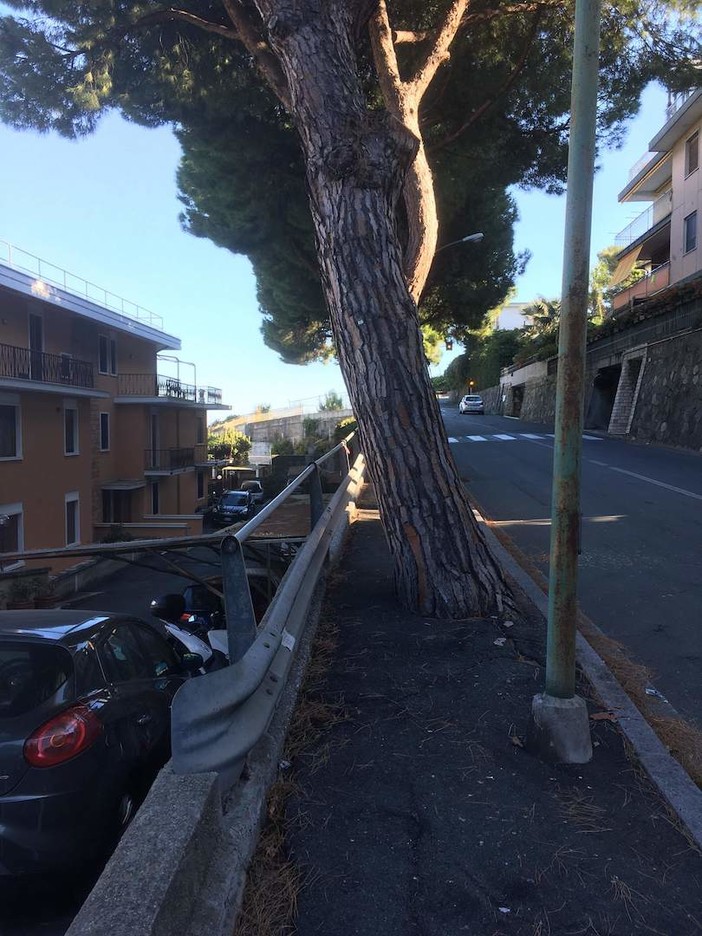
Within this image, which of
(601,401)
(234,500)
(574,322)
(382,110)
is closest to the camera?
(574,322)

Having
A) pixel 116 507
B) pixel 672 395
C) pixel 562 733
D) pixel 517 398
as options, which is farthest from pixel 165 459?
pixel 562 733

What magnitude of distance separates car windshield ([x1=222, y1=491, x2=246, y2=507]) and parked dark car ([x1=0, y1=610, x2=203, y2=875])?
101ft

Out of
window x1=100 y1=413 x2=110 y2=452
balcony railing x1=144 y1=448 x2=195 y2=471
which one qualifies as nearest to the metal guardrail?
window x1=100 y1=413 x2=110 y2=452

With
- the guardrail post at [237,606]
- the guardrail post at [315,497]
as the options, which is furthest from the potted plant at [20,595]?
the guardrail post at [237,606]

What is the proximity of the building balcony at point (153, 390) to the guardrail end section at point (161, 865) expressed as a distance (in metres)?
28.4

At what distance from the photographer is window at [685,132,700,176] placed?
2786 centimetres

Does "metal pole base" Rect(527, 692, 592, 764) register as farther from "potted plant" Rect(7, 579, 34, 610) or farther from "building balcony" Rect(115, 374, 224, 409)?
"building balcony" Rect(115, 374, 224, 409)

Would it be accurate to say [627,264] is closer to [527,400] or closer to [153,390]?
[527,400]

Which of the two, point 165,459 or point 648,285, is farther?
point 648,285

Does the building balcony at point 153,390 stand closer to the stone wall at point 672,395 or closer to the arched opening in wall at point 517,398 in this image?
the stone wall at point 672,395

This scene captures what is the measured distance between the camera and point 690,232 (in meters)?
28.5

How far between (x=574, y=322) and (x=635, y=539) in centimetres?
633

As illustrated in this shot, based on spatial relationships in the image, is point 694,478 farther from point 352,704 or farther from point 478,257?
point 352,704

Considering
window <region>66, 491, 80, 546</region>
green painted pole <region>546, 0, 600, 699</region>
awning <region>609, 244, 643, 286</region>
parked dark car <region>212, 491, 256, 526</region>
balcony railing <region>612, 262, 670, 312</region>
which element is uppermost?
awning <region>609, 244, 643, 286</region>
